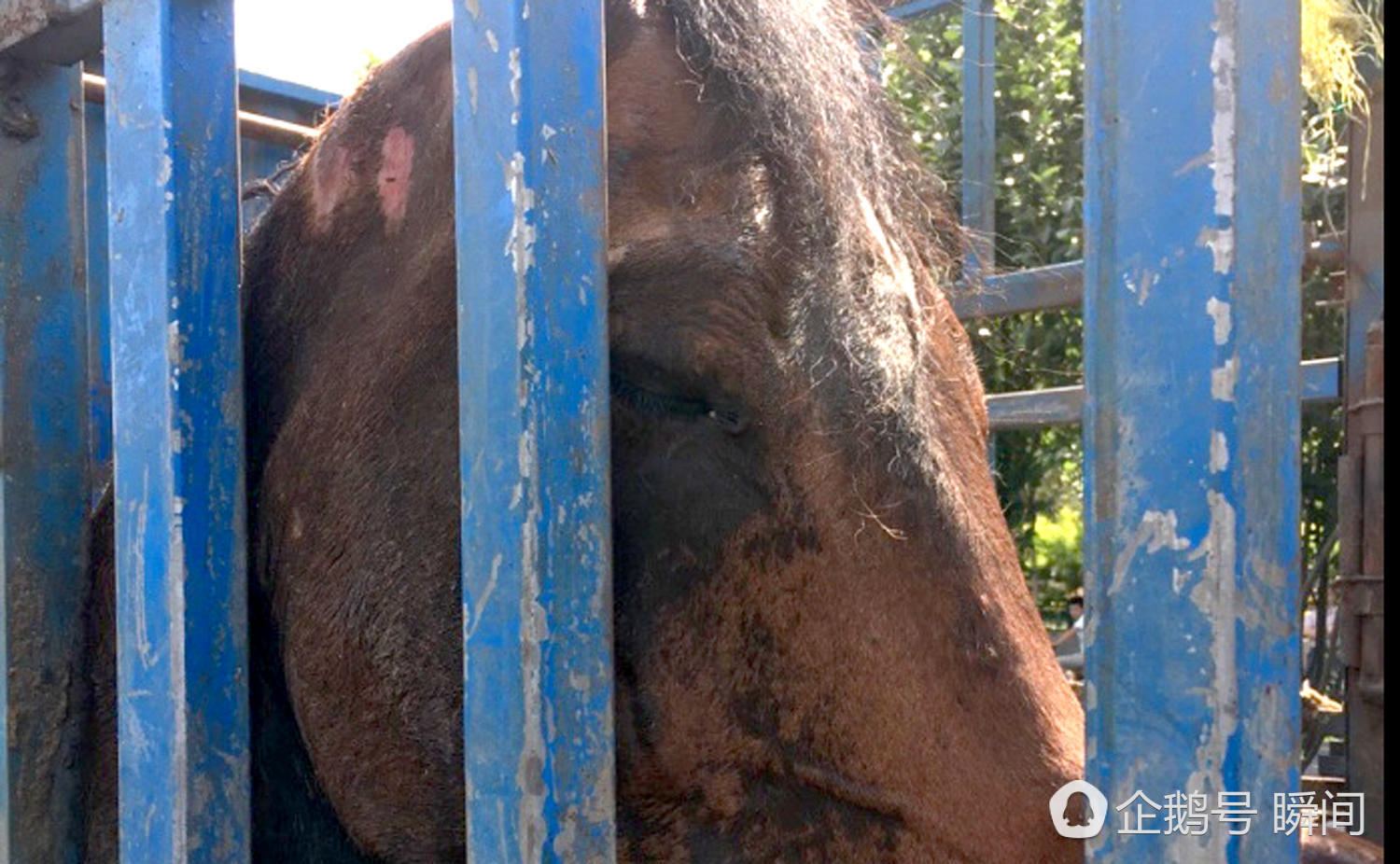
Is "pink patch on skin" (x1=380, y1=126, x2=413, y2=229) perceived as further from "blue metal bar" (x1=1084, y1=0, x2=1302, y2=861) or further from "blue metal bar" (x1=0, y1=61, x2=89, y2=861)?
"blue metal bar" (x1=1084, y1=0, x2=1302, y2=861)

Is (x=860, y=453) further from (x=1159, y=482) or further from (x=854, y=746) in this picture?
(x=1159, y=482)

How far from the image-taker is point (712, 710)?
5.41ft

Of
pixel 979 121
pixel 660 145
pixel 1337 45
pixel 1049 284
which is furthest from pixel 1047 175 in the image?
pixel 660 145

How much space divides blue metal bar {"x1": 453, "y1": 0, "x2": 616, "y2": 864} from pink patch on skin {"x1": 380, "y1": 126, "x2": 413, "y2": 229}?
0.80 meters

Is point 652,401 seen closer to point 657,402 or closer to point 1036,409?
point 657,402

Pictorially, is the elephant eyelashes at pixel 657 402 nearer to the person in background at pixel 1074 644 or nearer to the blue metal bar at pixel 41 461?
the blue metal bar at pixel 41 461

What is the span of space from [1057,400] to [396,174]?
263 centimetres

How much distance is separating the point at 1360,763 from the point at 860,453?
2.95 metres

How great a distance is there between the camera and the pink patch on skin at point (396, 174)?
2.04 meters

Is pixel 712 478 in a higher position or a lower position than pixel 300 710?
higher

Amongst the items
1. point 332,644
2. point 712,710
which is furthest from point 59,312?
point 712,710

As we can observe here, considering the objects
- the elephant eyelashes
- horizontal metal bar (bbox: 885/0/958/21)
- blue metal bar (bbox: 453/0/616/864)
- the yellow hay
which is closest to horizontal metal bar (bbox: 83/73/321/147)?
the elephant eyelashes

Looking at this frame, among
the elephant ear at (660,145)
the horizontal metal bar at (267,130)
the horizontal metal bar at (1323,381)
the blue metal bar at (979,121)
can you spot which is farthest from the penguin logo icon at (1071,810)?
the blue metal bar at (979,121)

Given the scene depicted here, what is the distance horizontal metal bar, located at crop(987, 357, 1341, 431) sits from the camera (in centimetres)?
400
